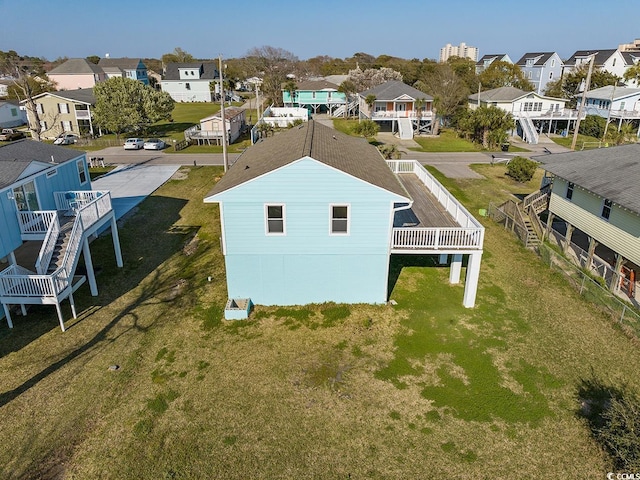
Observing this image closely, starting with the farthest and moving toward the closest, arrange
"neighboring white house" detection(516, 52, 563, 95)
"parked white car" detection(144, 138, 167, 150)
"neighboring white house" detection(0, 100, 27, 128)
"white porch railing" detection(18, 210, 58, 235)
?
1. "neighboring white house" detection(516, 52, 563, 95)
2. "neighboring white house" detection(0, 100, 27, 128)
3. "parked white car" detection(144, 138, 167, 150)
4. "white porch railing" detection(18, 210, 58, 235)

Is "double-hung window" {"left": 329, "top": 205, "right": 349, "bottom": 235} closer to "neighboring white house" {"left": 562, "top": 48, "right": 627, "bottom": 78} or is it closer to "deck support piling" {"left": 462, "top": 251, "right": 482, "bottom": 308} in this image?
"deck support piling" {"left": 462, "top": 251, "right": 482, "bottom": 308}

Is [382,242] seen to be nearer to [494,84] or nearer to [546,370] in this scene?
[546,370]

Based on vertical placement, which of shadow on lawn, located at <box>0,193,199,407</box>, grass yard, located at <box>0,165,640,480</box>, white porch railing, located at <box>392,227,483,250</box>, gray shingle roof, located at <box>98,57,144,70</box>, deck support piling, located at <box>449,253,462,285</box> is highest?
gray shingle roof, located at <box>98,57,144,70</box>

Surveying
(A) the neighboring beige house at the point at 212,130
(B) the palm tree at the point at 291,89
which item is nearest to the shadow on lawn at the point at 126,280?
(A) the neighboring beige house at the point at 212,130

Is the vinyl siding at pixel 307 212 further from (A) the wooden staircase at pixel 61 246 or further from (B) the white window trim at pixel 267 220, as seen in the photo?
(A) the wooden staircase at pixel 61 246

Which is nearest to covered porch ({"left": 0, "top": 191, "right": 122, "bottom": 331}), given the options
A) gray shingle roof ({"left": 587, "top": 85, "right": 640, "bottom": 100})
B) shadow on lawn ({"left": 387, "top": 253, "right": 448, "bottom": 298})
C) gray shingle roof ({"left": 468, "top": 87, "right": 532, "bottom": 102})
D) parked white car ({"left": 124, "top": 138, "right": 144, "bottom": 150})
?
shadow on lawn ({"left": 387, "top": 253, "right": 448, "bottom": 298})

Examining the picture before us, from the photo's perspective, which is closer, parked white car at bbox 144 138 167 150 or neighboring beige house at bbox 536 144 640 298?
neighboring beige house at bbox 536 144 640 298

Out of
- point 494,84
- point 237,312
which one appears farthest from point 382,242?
point 494,84
